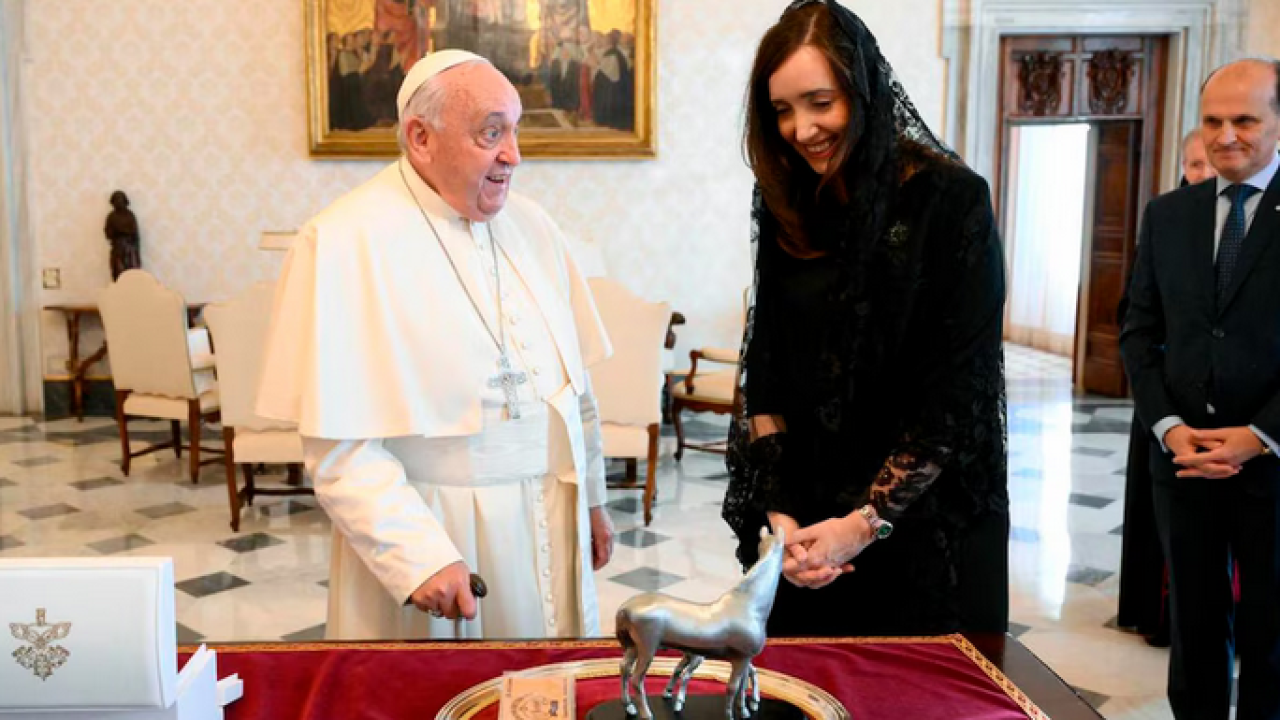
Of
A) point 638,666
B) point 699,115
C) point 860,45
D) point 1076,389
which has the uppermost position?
point 699,115

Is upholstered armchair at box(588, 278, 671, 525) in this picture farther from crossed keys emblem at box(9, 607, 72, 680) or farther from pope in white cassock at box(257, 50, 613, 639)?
crossed keys emblem at box(9, 607, 72, 680)

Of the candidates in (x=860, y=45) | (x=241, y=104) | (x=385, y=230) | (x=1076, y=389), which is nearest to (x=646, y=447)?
(x=385, y=230)

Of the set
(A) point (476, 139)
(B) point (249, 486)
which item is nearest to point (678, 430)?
(B) point (249, 486)

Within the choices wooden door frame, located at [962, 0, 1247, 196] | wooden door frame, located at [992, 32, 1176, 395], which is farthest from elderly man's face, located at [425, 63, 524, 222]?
wooden door frame, located at [992, 32, 1176, 395]

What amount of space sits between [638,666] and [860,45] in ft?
3.60

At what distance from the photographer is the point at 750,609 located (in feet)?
4.95

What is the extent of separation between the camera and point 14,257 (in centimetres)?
941

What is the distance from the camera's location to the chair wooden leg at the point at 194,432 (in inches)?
269

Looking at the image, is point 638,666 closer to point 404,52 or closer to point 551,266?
point 551,266

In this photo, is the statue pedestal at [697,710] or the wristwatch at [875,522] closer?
the statue pedestal at [697,710]

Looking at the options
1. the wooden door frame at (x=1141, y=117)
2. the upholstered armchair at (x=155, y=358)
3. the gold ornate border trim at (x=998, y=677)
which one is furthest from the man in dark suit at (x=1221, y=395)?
the wooden door frame at (x=1141, y=117)

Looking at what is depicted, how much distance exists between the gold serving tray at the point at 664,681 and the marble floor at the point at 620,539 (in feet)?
8.26

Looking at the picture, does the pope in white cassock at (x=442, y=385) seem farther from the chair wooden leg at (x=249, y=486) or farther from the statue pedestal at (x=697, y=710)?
the chair wooden leg at (x=249, y=486)

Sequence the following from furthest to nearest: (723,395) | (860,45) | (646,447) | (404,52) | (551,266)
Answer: (404,52)
(723,395)
(646,447)
(551,266)
(860,45)
